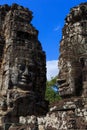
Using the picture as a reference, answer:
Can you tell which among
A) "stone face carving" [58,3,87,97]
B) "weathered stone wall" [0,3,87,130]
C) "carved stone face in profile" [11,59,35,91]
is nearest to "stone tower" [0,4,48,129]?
"carved stone face in profile" [11,59,35,91]

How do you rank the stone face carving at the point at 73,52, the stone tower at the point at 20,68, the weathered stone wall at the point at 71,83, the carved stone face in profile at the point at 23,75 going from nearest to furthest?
the weathered stone wall at the point at 71,83, the stone face carving at the point at 73,52, the stone tower at the point at 20,68, the carved stone face in profile at the point at 23,75

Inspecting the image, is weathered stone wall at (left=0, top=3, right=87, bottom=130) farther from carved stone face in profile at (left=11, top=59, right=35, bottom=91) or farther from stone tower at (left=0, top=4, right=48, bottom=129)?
carved stone face in profile at (left=11, top=59, right=35, bottom=91)

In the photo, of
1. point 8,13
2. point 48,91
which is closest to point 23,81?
point 8,13

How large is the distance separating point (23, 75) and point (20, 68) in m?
0.40

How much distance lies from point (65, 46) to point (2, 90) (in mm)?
5862

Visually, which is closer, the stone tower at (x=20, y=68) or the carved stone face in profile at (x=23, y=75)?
the stone tower at (x=20, y=68)

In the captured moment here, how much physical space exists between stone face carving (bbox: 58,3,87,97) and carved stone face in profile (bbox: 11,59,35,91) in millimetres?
4839

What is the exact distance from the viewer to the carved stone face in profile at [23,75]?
13.9 metres

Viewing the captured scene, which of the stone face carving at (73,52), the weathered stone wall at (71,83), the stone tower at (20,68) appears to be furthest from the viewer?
the stone tower at (20,68)

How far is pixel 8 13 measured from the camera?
54.0 ft

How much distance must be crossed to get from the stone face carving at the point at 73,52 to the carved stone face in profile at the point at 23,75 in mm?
4839

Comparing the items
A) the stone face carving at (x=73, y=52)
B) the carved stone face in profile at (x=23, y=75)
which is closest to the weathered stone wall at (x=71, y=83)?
the stone face carving at (x=73, y=52)

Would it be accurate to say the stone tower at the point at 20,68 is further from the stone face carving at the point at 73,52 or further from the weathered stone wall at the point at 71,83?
the stone face carving at the point at 73,52

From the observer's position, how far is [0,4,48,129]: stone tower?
1327 centimetres
